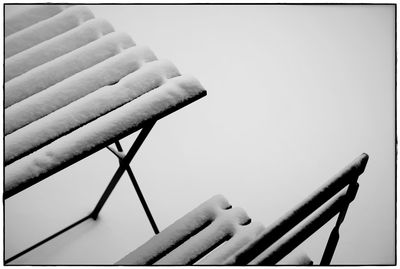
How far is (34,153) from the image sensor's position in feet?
2.64

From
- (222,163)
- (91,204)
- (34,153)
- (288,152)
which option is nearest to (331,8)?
→ (288,152)

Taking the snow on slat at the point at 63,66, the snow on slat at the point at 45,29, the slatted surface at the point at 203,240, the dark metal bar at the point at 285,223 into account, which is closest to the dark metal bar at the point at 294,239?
the dark metal bar at the point at 285,223

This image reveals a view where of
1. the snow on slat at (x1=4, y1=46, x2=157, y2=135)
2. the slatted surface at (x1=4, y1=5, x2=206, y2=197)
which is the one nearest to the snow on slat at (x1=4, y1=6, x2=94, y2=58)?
the slatted surface at (x1=4, y1=5, x2=206, y2=197)

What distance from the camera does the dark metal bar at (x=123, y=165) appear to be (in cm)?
95

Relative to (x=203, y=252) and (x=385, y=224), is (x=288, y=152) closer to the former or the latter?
(x=385, y=224)

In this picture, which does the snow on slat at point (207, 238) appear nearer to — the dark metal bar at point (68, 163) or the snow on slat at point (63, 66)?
the dark metal bar at point (68, 163)

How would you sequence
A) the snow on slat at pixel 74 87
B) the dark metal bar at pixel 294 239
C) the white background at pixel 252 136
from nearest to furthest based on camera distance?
1. the dark metal bar at pixel 294 239
2. the snow on slat at pixel 74 87
3. the white background at pixel 252 136

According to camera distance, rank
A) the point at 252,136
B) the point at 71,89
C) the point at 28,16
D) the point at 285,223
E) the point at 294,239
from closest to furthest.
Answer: the point at 285,223, the point at 294,239, the point at 71,89, the point at 28,16, the point at 252,136

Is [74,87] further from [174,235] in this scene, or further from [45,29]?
[174,235]

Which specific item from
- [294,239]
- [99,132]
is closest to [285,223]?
[294,239]

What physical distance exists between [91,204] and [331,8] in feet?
4.28

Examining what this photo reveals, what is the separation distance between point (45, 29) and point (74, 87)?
0.17m

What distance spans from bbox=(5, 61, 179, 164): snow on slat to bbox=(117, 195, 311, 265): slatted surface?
0.32 metres

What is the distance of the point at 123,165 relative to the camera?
3.66 ft
